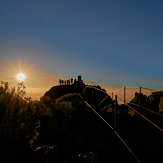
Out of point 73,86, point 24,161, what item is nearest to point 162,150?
point 24,161

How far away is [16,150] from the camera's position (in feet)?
23.6

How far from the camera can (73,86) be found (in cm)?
2823

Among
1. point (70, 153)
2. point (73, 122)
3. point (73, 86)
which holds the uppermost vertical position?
point (73, 86)

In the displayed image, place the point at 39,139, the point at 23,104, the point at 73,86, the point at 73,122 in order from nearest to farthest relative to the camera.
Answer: the point at 23,104
the point at 39,139
the point at 73,122
the point at 73,86

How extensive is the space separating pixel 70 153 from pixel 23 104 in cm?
225

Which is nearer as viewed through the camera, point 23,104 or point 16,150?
point 16,150

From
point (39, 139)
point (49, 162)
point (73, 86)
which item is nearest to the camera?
point (49, 162)

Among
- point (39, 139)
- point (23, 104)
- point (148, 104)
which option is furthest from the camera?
point (148, 104)

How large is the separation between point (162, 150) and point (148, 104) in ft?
33.5

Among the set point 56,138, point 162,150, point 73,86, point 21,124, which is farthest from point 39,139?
point 73,86

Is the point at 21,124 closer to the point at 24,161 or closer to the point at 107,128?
the point at 24,161

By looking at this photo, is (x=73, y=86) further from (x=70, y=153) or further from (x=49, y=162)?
(x=49, y=162)

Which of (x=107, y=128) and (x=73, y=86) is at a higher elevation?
(x=73, y=86)

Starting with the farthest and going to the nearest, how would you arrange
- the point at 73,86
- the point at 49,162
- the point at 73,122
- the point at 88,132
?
the point at 73,86
the point at 73,122
the point at 88,132
the point at 49,162
